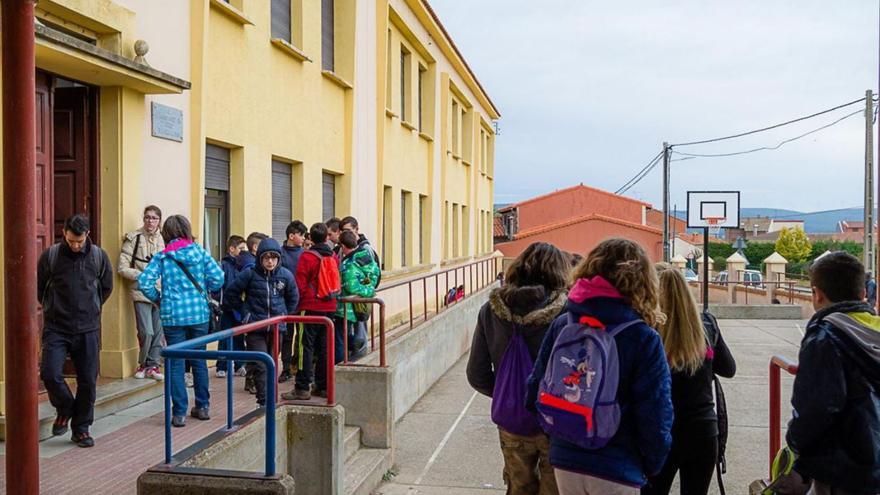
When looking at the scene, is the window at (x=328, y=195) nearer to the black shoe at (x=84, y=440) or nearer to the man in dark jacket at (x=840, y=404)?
the black shoe at (x=84, y=440)

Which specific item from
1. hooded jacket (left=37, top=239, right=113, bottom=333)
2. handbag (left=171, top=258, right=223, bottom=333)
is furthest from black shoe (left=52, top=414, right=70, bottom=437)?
handbag (left=171, top=258, right=223, bottom=333)

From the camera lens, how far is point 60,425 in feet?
19.1

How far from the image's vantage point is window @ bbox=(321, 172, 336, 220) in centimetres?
1342

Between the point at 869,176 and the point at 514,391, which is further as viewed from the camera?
the point at 869,176

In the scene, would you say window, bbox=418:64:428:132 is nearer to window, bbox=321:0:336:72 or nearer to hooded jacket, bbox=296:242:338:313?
window, bbox=321:0:336:72

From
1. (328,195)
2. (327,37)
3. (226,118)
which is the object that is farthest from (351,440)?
(327,37)

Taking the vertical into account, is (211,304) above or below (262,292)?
below

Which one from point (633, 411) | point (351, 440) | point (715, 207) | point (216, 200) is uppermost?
point (715, 207)

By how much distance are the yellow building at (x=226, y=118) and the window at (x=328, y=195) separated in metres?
0.05

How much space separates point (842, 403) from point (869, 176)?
24.5 meters

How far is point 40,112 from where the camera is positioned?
662 centimetres

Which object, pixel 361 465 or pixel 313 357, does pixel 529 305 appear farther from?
pixel 313 357

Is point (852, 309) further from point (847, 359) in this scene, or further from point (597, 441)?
point (597, 441)

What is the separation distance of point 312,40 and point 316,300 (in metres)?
5.81
